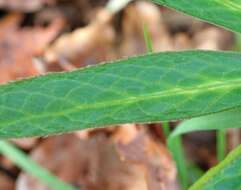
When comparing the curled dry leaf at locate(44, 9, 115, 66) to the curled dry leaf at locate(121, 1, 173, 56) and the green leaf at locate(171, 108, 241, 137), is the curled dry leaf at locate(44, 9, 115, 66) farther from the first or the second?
the green leaf at locate(171, 108, 241, 137)

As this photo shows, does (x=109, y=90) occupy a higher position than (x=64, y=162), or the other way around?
(x=64, y=162)

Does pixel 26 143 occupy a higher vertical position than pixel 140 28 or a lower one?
lower

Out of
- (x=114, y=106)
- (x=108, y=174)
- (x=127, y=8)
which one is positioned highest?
(x=127, y=8)

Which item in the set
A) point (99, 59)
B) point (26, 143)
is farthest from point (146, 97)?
point (99, 59)

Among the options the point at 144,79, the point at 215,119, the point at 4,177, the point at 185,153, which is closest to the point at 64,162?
the point at 4,177

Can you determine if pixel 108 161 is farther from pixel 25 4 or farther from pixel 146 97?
pixel 146 97

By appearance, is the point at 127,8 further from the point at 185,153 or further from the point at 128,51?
the point at 185,153

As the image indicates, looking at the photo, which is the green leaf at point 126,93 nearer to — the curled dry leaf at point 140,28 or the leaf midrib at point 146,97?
the leaf midrib at point 146,97

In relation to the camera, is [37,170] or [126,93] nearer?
[126,93]

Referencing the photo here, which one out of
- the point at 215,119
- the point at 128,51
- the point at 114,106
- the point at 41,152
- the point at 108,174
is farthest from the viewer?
the point at 128,51
